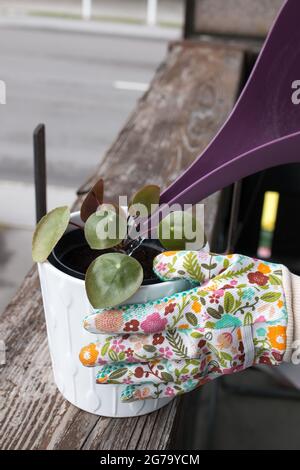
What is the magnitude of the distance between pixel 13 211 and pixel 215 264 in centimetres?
291

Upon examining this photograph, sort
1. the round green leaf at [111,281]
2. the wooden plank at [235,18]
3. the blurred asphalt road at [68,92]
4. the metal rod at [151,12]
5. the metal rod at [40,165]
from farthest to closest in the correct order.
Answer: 1. the metal rod at [151,12]
2. the blurred asphalt road at [68,92]
3. the wooden plank at [235,18]
4. the metal rod at [40,165]
5. the round green leaf at [111,281]

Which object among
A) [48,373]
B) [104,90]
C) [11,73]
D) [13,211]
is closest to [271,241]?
[48,373]

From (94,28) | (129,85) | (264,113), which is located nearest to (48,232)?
(264,113)

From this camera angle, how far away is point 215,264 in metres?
0.69

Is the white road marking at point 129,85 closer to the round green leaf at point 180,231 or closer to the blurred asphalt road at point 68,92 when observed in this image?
the blurred asphalt road at point 68,92

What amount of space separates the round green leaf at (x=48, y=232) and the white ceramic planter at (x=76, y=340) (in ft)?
0.05

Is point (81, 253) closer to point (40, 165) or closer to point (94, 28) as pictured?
point (40, 165)

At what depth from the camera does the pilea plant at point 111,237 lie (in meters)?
0.63

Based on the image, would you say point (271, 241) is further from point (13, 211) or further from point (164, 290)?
point (13, 211)

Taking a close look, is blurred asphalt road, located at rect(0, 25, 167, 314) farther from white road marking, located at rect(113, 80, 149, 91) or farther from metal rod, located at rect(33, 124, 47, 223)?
metal rod, located at rect(33, 124, 47, 223)

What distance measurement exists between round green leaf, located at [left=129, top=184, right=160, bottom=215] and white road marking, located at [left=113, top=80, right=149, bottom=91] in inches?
218

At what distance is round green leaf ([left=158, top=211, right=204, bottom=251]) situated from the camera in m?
0.70

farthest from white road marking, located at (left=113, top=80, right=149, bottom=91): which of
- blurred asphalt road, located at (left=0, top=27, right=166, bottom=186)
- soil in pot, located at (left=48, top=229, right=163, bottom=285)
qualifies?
soil in pot, located at (left=48, top=229, right=163, bottom=285)

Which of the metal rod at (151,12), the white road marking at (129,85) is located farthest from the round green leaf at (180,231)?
the metal rod at (151,12)
